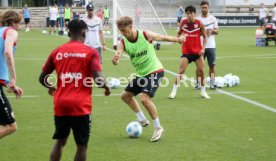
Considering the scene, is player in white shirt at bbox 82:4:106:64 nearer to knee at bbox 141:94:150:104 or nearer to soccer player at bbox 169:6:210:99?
soccer player at bbox 169:6:210:99

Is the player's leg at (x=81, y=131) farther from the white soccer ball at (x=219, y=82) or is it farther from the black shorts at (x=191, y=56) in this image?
the white soccer ball at (x=219, y=82)

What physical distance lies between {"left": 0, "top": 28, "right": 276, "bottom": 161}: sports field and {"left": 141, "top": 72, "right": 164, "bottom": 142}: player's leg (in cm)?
19

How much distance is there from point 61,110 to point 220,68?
13912mm

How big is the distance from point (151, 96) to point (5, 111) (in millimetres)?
2798

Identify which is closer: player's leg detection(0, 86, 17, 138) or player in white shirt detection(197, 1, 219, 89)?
player's leg detection(0, 86, 17, 138)

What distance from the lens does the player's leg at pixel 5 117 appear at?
7.26 m

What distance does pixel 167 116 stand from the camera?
1112 cm

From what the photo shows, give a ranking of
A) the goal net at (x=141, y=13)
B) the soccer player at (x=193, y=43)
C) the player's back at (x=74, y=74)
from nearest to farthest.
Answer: the player's back at (x=74, y=74) → the soccer player at (x=193, y=43) → the goal net at (x=141, y=13)

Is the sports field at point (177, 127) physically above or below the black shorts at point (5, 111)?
below

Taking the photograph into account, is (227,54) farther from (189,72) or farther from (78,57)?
(78,57)

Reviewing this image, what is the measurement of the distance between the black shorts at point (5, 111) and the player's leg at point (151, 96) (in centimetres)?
255

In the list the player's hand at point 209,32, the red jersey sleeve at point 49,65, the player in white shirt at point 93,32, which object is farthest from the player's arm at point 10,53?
the player in white shirt at point 93,32

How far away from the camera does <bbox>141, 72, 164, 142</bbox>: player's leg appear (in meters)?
9.09

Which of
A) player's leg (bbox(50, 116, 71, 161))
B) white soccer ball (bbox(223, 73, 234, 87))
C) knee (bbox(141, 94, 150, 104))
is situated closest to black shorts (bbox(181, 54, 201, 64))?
white soccer ball (bbox(223, 73, 234, 87))
